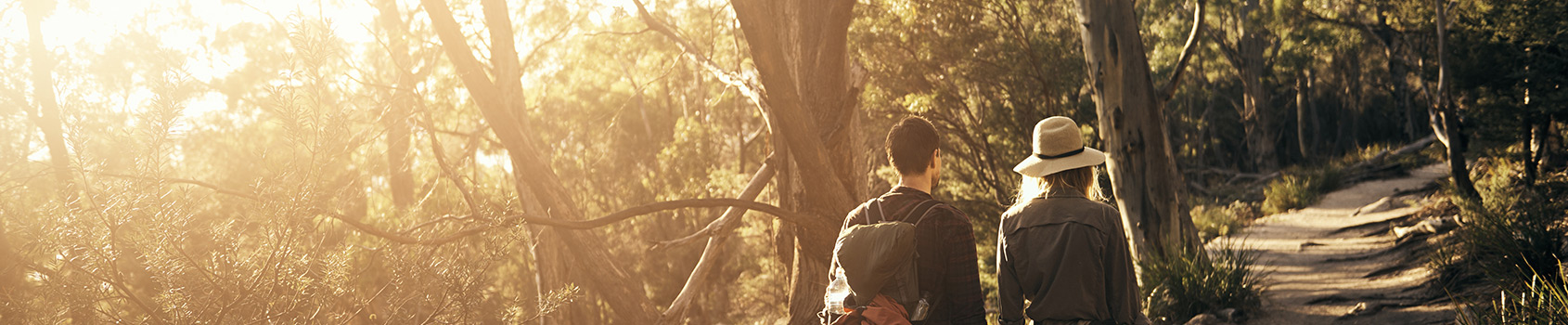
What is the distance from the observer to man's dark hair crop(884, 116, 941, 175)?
280cm

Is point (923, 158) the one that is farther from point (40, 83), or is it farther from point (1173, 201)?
point (40, 83)

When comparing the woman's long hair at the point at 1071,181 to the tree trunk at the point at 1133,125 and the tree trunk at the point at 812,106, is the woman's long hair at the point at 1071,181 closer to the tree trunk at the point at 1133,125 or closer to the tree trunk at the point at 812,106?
the tree trunk at the point at 812,106

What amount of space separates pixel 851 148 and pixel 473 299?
1.85 m

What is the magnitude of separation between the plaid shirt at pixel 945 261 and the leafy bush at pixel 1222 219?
1248 cm

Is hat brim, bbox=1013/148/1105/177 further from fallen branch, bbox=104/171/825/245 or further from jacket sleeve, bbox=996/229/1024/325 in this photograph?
fallen branch, bbox=104/171/825/245

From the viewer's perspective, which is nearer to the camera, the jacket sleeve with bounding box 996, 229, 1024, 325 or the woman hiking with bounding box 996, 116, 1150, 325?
the woman hiking with bounding box 996, 116, 1150, 325

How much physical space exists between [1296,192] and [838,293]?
61.1ft

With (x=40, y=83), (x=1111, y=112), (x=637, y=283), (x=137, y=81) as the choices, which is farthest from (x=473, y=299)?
(x=137, y=81)

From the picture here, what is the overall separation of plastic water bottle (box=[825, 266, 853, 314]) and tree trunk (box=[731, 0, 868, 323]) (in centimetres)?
148

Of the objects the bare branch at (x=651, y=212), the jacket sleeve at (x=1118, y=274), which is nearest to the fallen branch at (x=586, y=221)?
the bare branch at (x=651, y=212)

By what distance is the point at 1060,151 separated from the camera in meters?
3.19

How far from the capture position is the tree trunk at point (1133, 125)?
8797 mm

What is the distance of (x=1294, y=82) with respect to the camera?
1344 inches

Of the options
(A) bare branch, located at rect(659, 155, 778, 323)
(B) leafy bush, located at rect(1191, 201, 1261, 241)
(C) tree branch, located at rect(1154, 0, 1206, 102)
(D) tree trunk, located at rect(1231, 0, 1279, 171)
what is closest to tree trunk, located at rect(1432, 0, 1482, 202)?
(B) leafy bush, located at rect(1191, 201, 1261, 241)
